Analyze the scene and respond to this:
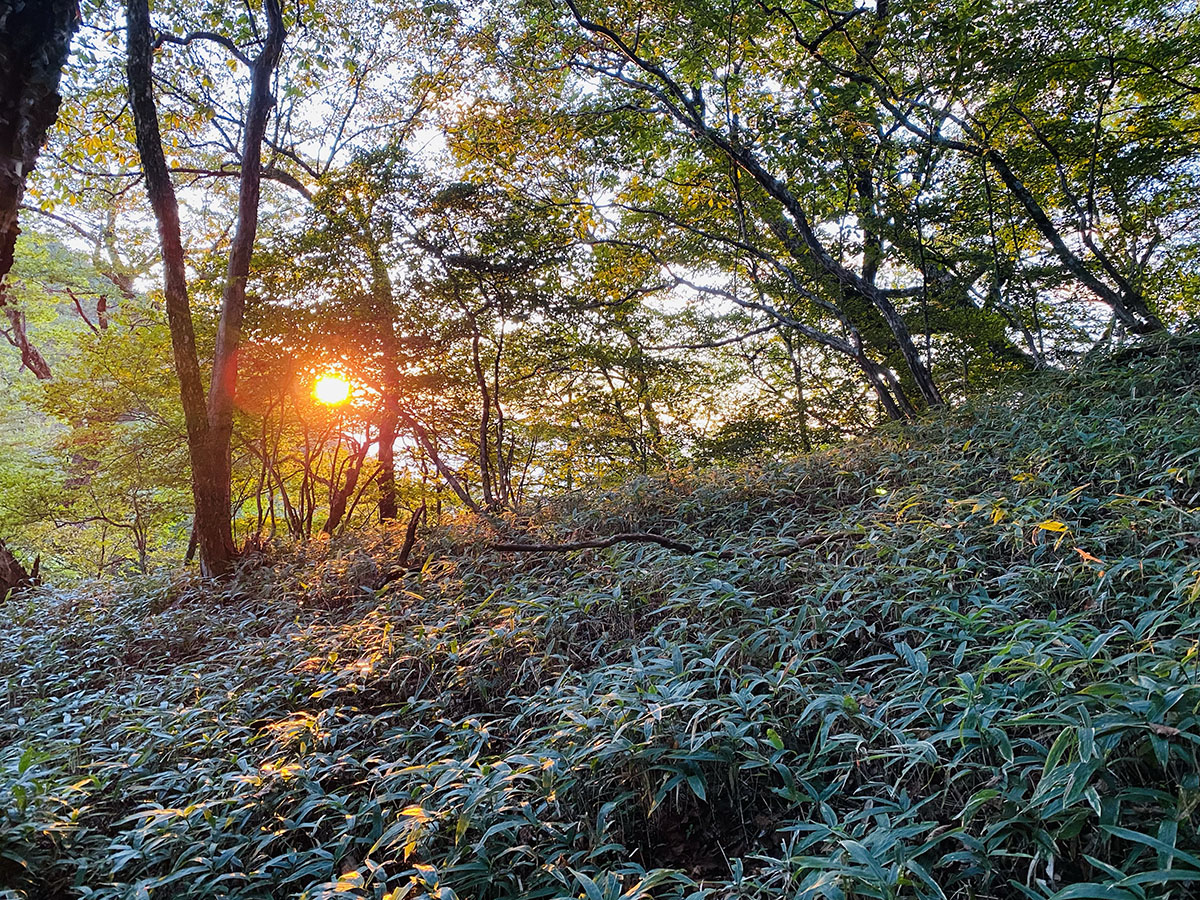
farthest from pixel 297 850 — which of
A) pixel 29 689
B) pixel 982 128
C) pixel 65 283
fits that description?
pixel 65 283

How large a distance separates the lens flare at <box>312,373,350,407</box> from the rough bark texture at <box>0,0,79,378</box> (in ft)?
15.6

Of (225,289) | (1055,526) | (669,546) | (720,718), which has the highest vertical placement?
(225,289)

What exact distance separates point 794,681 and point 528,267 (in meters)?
5.45

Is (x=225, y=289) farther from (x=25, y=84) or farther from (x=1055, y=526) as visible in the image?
(x=1055, y=526)

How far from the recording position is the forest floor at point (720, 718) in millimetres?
1236

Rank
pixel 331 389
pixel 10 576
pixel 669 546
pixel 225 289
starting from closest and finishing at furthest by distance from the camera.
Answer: pixel 669 546 → pixel 225 289 → pixel 10 576 → pixel 331 389

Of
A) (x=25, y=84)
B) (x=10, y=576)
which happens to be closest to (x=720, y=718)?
(x=25, y=84)

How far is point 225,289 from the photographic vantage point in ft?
17.9

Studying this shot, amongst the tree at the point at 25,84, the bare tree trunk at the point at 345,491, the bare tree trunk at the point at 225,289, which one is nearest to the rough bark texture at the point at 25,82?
the tree at the point at 25,84

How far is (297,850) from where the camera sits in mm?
1796

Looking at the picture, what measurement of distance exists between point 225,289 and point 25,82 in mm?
3881

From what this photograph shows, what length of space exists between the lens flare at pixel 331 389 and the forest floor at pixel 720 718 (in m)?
3.52

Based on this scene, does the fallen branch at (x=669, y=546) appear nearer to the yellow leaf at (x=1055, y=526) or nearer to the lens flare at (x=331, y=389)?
the yellow leaf at (x=1055, y=526)

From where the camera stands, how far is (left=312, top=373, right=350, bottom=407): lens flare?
6734 mm
